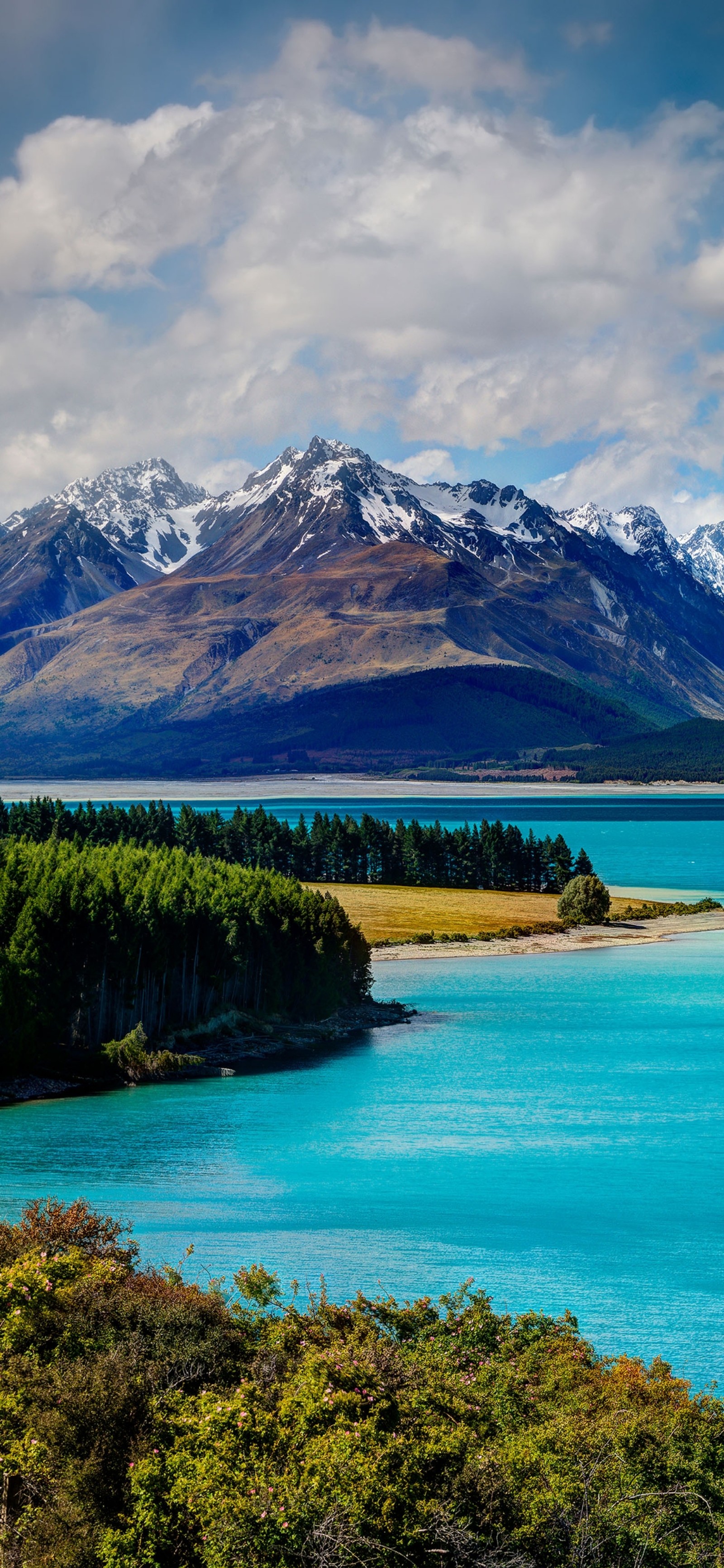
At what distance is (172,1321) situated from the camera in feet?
89.0

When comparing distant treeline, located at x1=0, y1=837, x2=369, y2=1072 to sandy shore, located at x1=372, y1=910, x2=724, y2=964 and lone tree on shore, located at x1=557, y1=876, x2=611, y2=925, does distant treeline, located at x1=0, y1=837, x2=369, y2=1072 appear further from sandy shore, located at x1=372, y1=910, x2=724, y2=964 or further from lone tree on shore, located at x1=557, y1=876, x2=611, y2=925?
lone tree on shore, located at x1=557, y1=876, x2=611, y2=925

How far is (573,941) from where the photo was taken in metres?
154

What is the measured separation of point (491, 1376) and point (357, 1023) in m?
77.1

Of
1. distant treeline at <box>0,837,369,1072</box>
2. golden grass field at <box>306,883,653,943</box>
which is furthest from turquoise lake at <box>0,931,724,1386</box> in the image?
golden grass field at <box>306,883,653,943</box>

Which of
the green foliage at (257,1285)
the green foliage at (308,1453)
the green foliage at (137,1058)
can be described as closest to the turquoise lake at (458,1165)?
the green foliage at (137,1058)

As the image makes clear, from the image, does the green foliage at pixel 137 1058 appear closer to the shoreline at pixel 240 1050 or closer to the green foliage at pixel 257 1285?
the shoreline at pixel 240 1050

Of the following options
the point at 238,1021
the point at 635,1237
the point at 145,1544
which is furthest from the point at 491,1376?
the point at 238,1021

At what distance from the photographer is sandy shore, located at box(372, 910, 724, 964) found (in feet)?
466

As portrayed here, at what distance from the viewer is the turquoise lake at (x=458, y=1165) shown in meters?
45.1

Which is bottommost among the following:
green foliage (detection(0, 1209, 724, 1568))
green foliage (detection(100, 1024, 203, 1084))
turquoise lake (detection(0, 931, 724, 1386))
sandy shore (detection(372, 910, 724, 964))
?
turquoise lake (detection(0, 931, 724, 1386))

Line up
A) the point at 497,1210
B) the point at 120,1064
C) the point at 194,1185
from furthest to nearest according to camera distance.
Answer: the point at 120,1064
the point at 194,1185
the point at 497,1210

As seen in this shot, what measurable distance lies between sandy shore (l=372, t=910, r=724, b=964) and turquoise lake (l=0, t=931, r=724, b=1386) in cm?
3027

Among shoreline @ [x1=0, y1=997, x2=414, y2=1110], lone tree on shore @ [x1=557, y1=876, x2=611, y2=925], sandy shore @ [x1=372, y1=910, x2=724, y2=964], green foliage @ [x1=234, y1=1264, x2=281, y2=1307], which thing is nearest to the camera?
green foliage @ [x1=234, y1=1264, x2=281, y2=1307]

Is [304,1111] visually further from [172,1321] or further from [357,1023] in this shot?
[172,1321]
